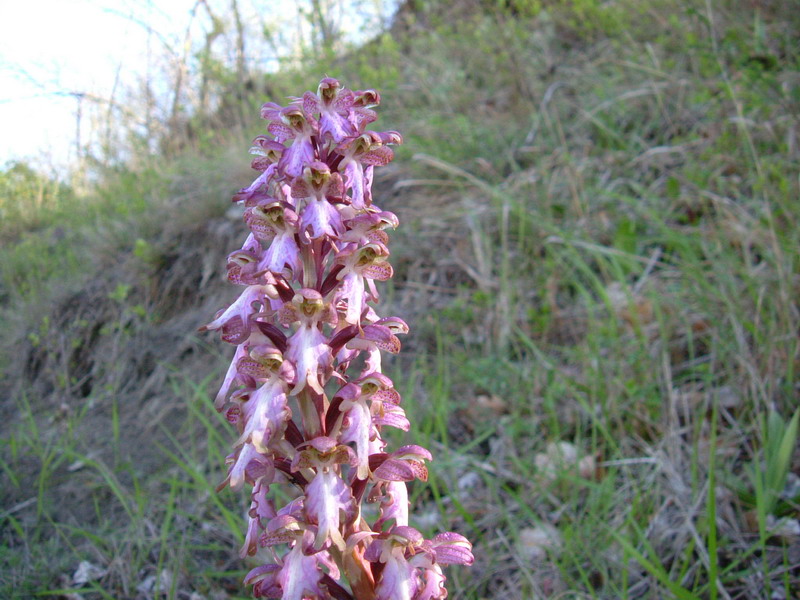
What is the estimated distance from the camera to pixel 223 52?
7754 mm

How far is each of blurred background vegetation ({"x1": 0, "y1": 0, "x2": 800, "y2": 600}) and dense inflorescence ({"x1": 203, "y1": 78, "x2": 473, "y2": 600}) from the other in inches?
→ 37.9

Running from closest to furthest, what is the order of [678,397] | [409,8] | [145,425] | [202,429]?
1. [678,397]
2. [202,429]
3. [145,425]
4. [409,8]

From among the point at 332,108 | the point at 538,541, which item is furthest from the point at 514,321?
the point at 332,108

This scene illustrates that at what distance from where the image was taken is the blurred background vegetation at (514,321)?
2299 mm

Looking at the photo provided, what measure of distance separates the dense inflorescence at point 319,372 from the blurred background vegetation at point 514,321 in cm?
96

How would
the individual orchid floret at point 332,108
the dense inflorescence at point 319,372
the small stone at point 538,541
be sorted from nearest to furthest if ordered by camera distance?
1. the dense inflorescence at point 319,372
2. the individual orchid floret at point 332,108
3. the small stone at point 538,541

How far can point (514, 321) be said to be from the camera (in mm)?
3619

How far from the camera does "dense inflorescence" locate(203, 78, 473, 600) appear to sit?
1.11 meters

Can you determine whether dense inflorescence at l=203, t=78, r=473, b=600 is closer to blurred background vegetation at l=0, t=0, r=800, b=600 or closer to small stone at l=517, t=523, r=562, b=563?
blurred background vegetation at l=0, t=0, r=800, b=600

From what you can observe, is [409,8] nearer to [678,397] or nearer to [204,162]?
[204,162]

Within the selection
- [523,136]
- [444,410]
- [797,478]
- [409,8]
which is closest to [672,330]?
[797,478]

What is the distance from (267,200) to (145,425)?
10.2 feet

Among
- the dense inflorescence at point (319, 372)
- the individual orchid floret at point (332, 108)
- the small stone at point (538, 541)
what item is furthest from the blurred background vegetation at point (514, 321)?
the individual orchid floret at point (332, 108)

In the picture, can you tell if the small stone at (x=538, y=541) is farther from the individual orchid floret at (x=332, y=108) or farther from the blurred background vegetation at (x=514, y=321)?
the individual orchid floret at (x=332, y=108)
